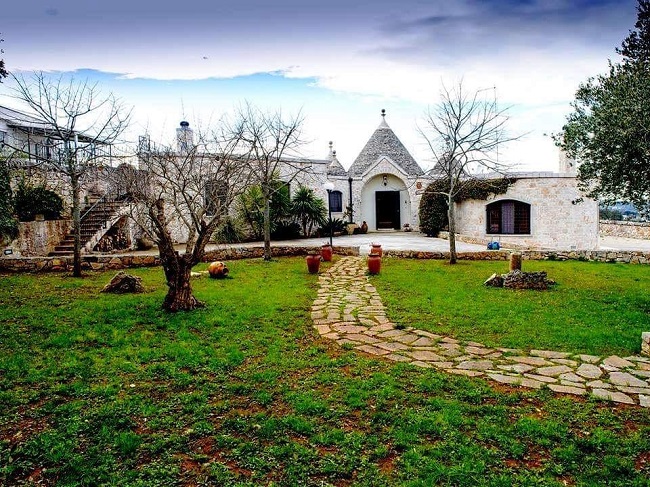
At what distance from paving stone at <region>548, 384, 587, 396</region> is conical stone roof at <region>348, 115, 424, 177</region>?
75.3 ft

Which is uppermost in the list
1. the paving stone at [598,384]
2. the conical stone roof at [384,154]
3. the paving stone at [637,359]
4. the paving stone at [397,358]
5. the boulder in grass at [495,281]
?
the conical stone roof at [384,154]

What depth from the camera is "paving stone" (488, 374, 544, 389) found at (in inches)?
180

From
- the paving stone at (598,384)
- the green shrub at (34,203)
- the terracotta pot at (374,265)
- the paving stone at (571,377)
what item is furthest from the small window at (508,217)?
the green shrub at (34,203)

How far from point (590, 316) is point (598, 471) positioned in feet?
16.3

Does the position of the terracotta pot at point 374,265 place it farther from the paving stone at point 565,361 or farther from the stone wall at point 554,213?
the stone wall at point 554,213

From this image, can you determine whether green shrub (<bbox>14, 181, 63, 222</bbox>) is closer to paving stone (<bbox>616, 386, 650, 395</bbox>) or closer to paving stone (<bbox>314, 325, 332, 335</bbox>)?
paving stone (<bbox>314, 325, 332, 335</bbox>)

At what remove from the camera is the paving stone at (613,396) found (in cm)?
420

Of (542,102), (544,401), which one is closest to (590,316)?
(544,401)

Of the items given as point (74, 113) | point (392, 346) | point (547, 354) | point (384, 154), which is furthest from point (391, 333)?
point (384, 154)

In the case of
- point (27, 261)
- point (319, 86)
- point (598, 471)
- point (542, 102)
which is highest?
point (319, 86)

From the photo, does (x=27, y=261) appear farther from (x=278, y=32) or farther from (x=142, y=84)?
(x=278, y=32)

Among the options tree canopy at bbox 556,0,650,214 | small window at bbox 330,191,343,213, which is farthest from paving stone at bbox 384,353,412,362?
small window at bbox 330,191,343,213

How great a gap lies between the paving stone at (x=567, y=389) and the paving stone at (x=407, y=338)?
6.29 ft

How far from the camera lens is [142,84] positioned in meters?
14.4
